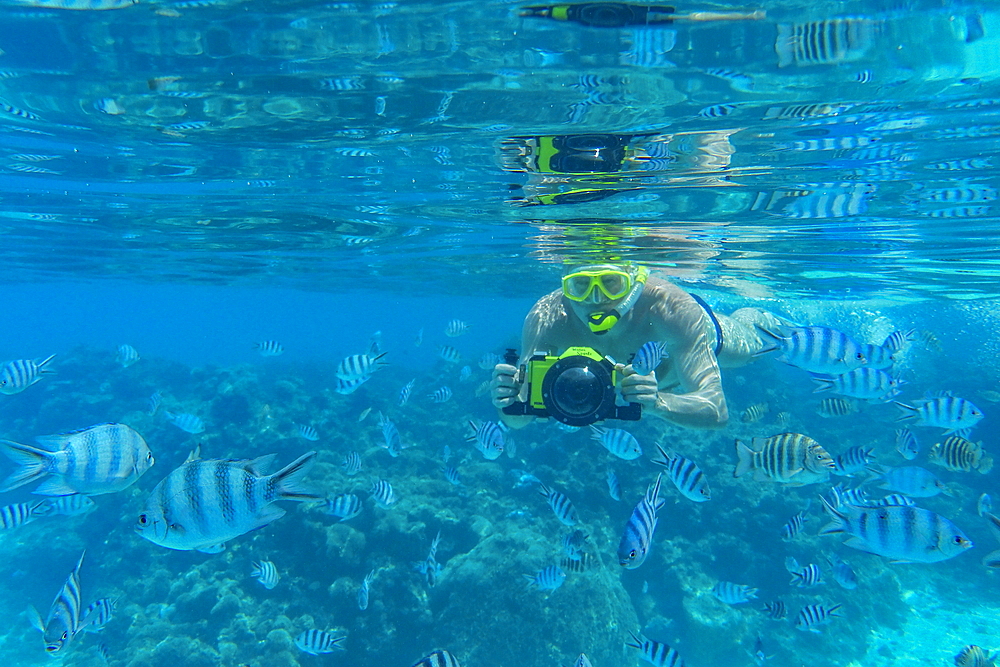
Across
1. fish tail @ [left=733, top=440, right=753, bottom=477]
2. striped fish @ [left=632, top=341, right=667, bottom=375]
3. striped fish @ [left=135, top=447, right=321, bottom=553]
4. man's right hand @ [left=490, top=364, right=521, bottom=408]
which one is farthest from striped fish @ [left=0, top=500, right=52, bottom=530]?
fish tail @ [left=733, top=440, right=753, bottom=477]

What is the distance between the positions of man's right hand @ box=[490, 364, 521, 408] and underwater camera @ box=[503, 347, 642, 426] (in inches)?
10.1

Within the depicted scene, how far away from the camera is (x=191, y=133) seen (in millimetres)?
8781

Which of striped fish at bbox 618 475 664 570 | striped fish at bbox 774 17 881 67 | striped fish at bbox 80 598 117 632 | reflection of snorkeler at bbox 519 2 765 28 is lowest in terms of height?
striped fish at bbox 80 598 117 632

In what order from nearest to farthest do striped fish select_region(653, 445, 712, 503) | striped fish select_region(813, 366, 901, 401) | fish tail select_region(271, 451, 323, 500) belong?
fish tail select_region(271, 451, 323, 500) < striped fish select_region(653, 445, 712, 503) < striped fish select_region(813, 366, 901, 401)

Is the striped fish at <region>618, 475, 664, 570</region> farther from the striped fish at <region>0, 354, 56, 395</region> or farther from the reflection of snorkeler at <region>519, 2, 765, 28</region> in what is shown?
the striped fish at <region>0, 354, 56, 395</region>

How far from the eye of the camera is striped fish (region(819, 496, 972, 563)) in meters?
4.78

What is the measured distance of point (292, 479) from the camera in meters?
3.45

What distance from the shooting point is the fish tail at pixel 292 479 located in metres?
3.35

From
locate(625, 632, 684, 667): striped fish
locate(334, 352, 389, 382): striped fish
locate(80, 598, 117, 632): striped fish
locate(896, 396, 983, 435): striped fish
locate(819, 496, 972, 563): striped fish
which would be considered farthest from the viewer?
locate(334, 352, 389, 382): striped fish

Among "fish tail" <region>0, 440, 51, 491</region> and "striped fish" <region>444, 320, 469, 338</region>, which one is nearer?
"fish tail" <region>0, 440, 51, 491</region>

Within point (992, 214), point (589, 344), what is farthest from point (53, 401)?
point (992, 214)

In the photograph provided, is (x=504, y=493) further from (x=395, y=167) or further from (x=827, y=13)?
(x=827, y=13)

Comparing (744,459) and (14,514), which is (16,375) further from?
(744,459)

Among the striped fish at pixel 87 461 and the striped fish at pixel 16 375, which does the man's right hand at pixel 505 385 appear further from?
the striped fish at pixel 16 375
